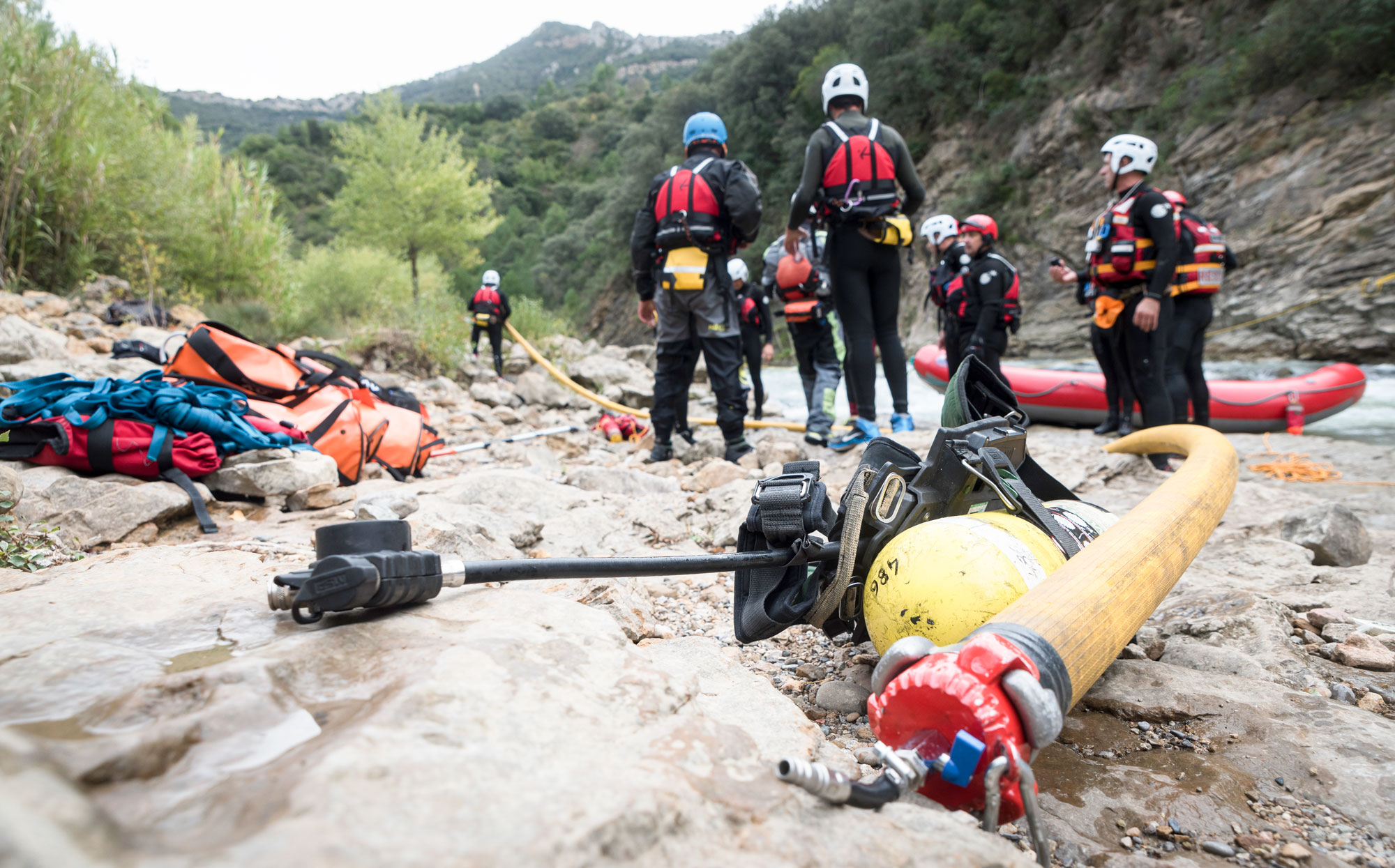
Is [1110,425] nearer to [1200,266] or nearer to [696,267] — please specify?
[1200,266]

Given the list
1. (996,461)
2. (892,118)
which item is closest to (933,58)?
(892,118)

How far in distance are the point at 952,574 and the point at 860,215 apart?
3323 mm

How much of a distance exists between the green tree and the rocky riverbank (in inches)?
865

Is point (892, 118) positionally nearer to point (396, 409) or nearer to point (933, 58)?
point (933, 58)

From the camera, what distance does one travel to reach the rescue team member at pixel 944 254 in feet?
21.2

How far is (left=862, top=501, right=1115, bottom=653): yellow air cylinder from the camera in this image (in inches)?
50.3

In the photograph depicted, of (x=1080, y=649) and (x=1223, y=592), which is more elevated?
(x=1080, y=649)

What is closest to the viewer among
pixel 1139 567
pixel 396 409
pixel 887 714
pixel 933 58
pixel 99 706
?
pixel 99 706

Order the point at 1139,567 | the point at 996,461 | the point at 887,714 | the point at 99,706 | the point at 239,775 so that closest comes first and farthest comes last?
1. the point at 239,775
2. the point at 99,706
3. the point at 887,714
4. the point at 1139,567
5. the point at 996,461

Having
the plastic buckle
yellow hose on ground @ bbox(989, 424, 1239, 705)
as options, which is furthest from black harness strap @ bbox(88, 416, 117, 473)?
yellow hose on ground @ bbox(989, 424, 1239, 705)

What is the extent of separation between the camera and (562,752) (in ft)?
2.60

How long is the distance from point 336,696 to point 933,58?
30404 mm

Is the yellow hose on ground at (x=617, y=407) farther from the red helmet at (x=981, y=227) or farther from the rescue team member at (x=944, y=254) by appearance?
the red helmet at (x=981, y=227)

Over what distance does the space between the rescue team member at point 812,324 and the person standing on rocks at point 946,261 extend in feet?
3.32
